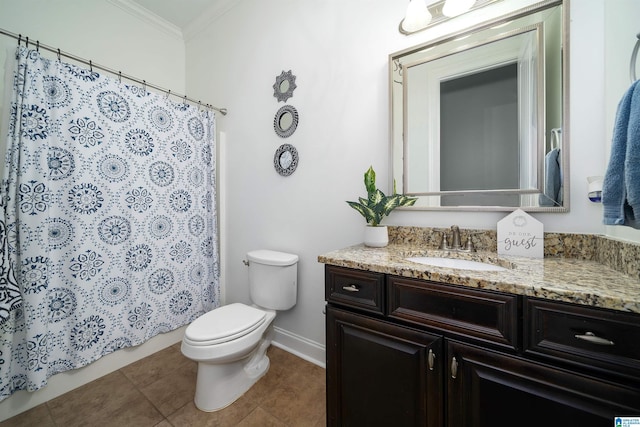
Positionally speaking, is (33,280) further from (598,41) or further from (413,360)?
(598,41)

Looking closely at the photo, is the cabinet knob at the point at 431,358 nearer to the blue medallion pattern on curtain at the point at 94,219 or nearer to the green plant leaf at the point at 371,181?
the green plant leaf at the point at 371,181

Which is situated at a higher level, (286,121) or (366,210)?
(286,121)

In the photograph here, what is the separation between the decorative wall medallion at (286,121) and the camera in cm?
169

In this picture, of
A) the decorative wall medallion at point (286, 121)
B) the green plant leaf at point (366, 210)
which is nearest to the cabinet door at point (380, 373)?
the green plant leaf at point (366, 210)

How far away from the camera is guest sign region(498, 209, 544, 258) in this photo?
979 millimetres

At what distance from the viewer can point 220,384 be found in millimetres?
1299

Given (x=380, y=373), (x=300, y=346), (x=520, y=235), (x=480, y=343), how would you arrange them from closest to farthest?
(x=480, y=343) → (x=380, y=373) → (x=520, y=235) → (x=300, y=346)

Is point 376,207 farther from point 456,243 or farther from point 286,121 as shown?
point 286,121

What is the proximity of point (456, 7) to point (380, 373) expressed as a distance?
5.24 feet

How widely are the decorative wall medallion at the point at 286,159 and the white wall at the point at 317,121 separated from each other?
0.13 ft

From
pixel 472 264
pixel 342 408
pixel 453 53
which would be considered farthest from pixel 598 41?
pixel 342 408

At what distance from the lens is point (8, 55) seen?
1.19m

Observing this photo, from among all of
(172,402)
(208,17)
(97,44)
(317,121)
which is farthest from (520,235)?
(97,44)

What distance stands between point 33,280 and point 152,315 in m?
0.68
